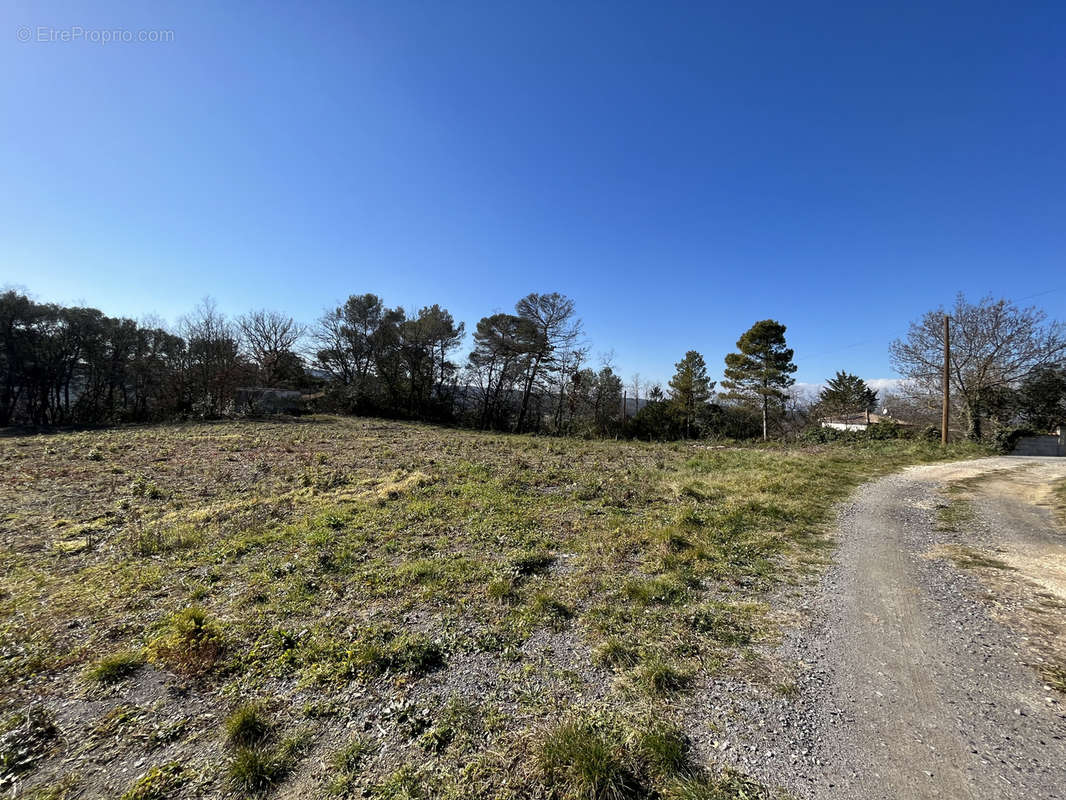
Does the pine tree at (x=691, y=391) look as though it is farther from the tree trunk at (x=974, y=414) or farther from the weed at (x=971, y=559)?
the weed at (x=971, y=559)

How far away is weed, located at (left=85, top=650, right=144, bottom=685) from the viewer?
310cm

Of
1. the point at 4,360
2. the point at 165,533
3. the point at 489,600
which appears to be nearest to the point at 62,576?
the point at 165,533

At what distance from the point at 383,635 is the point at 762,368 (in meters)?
30.6

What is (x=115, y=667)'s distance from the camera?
3.16 meters

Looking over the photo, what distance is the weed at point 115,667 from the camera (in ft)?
10.2

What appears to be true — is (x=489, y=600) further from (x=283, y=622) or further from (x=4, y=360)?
(x=4, y=360)

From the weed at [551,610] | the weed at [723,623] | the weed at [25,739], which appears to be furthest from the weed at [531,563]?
the weed at [25,739]

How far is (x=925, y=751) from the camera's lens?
2.26 m

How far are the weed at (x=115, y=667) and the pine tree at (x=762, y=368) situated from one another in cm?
3125

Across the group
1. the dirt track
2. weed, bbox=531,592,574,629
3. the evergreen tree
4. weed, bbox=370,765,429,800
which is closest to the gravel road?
the dirt track

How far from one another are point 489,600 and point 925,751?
11.1 ft

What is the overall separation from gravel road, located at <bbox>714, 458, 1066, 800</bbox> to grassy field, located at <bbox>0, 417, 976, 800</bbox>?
0.92ft

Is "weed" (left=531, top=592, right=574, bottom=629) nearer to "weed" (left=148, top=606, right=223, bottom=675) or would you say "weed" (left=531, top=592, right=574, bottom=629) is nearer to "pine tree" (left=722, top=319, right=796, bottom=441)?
"weed" (left=148, top=606, right=223, bottom=675)

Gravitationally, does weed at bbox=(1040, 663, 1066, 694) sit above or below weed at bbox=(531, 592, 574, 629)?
above
